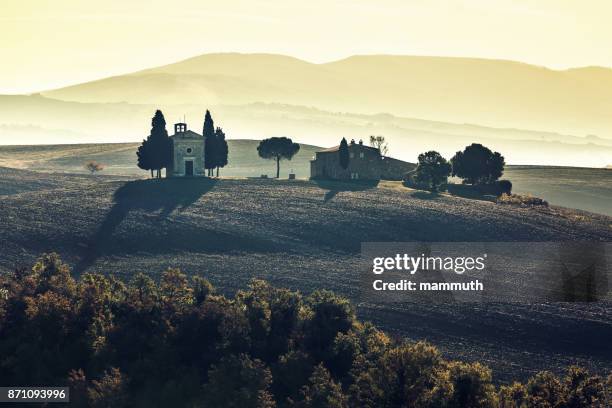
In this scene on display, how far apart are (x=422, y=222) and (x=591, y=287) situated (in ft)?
99.1

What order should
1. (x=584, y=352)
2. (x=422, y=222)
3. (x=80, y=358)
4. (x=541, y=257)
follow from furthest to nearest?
(x=422, y=222), (x=541, y=257), (x=584, y=352), (x=80, y=358)

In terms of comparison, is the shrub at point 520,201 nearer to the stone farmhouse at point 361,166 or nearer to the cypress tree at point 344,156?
the stone farmhouse at point 361,166

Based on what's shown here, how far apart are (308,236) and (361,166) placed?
4287 cm

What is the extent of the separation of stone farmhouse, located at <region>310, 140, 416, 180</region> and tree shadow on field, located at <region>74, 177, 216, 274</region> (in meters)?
22.8

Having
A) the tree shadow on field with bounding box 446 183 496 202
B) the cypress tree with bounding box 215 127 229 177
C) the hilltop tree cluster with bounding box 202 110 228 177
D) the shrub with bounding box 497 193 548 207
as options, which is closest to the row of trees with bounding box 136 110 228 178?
the hilltop tree cluster with bounding box 202 110 228 177

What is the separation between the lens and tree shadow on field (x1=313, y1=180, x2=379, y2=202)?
134 m

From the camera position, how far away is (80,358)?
67.2 meters

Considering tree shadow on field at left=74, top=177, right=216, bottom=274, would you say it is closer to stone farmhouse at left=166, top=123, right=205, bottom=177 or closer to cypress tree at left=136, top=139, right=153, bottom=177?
stone farmhouse at left=166, top=123, right=205, bottom=177

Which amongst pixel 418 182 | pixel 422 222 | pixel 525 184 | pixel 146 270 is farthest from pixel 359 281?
pixel 525 184

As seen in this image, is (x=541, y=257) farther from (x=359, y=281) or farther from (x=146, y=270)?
(x=146, y=270)

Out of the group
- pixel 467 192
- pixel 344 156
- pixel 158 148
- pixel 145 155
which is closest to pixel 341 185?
pixel 344 156

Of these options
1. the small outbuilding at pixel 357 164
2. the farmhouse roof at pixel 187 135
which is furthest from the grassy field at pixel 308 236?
the farmhouse roof at pixel 187 135
